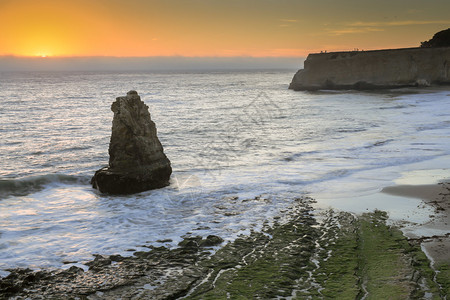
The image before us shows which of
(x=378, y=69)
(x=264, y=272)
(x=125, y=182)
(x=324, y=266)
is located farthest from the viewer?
(x=378, y=69)

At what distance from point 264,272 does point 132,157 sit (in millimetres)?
7744

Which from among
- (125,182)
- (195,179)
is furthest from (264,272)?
(195,179)

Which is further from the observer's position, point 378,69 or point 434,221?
point 378,69

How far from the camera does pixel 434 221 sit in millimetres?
10430

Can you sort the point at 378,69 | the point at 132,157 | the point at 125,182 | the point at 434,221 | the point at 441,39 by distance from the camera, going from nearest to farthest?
the point at 434,221
the point at 125,182
the point at 132,157
the point at 378,69
the point at 441,39

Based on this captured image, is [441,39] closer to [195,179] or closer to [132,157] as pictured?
[195,179]

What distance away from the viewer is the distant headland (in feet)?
236

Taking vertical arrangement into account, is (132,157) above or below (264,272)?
above

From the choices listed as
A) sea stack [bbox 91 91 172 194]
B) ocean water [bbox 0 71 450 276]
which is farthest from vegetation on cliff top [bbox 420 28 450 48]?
sea stack [bbox 91 91 172 194]

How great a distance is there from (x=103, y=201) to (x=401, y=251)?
330 inches

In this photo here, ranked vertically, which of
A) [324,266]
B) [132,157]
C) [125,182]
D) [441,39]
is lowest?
[324,266]

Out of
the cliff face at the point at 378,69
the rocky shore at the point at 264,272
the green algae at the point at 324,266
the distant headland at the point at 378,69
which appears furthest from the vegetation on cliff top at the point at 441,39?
the rocky shore at the point at 264,272

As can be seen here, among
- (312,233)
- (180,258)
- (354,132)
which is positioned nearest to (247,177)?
(312,233)

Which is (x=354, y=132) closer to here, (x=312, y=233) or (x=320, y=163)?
(x=320, y=163)
